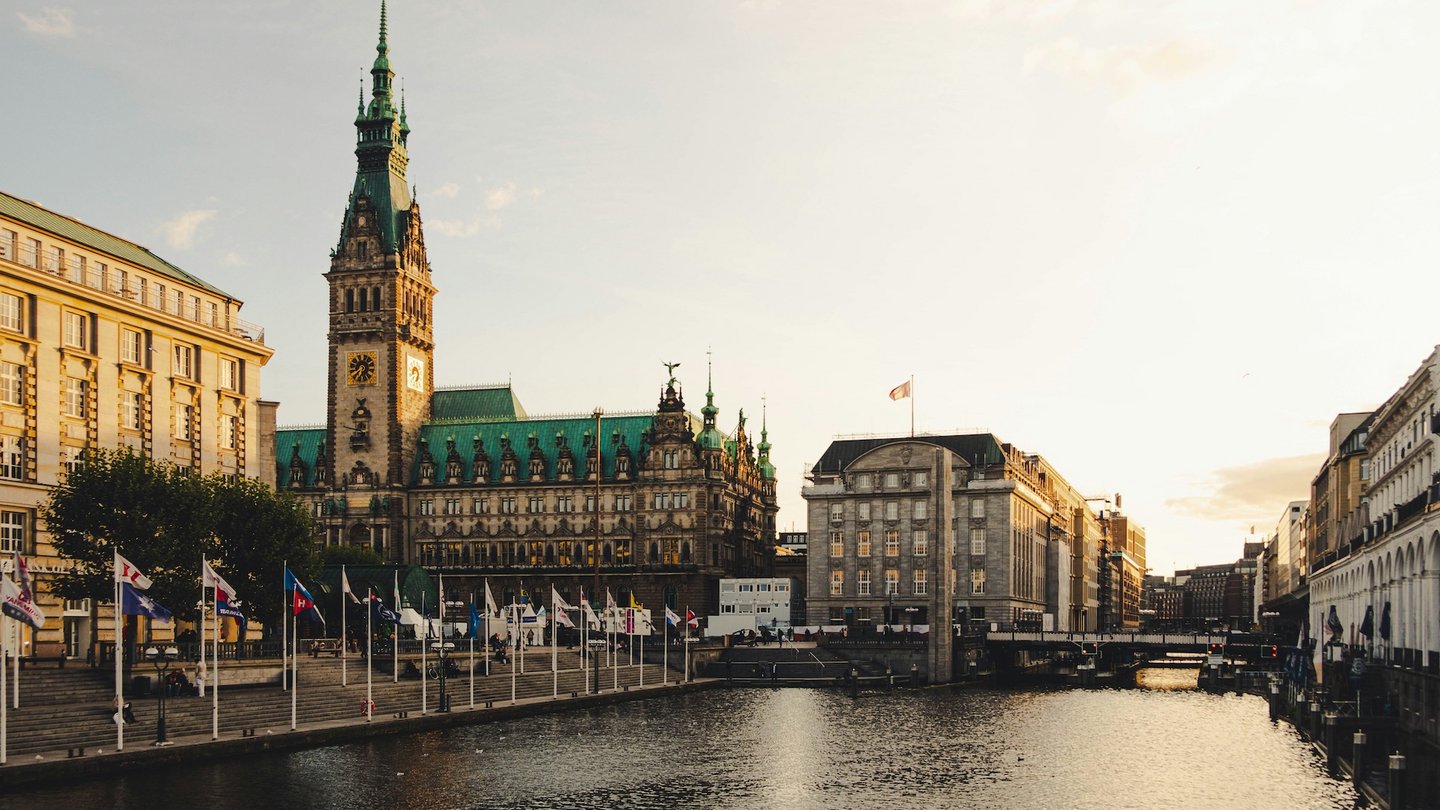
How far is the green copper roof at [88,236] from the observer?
93062 millimetres

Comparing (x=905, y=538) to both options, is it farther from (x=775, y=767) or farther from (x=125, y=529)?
(x=125, y=529)

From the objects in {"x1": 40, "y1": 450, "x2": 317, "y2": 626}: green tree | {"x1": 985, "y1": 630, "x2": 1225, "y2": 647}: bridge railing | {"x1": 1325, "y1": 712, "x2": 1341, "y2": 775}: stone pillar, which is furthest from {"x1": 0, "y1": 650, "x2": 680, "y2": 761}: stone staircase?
{"x1": 985, "y1": 630, "x2": 1225, "y2": 647}: bridge railing

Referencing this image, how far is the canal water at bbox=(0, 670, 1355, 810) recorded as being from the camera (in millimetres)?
61312

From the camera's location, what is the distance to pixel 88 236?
3930 inches

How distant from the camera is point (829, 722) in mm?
102188

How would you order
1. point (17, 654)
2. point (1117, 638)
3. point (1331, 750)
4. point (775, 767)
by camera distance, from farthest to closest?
point (1117, 638) → point (1331, 750) → point (775, 767) → point (17, 654)

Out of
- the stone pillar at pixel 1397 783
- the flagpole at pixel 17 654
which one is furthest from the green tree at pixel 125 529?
the stone pillar at pixel 1397 783

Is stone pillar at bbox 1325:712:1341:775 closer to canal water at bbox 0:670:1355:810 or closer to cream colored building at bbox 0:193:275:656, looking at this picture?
canal water at bbox 0:670:1355:810

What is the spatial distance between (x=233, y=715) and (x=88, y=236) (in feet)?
129

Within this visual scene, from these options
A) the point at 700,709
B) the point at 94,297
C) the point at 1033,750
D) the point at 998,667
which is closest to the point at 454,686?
the point at 700,709

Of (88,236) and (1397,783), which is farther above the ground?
(88,236)

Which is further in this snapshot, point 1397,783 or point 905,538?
point 905,538

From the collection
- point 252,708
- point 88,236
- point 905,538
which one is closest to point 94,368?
point 88,236

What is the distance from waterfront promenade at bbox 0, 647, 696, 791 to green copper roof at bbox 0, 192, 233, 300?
96.4 ft
